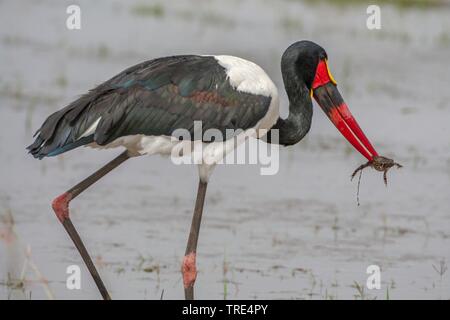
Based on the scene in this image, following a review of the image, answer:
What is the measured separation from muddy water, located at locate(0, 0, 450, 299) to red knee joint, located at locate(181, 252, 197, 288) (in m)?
0.40

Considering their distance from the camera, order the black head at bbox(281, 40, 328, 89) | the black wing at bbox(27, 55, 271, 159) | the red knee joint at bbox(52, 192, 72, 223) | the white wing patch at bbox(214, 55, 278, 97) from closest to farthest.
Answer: the black wing at bbox(27, 55, 271, 159)
the white wing patch at bbox(214, 55, 278, 97)
the red knee joint at bbox(52, 192, 72, 223)
the black head at bbox(281, 40, 328, 89)

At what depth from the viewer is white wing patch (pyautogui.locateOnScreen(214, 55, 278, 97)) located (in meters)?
7.16

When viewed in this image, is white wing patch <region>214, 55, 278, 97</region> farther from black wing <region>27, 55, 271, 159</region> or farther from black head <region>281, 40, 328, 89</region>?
black head <region>281, 40, 328, 89</region>

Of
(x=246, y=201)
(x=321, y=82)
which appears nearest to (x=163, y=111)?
(x=321, y=82)

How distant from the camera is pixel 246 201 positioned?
993 centimetres

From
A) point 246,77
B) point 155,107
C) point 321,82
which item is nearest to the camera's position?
point 155,107

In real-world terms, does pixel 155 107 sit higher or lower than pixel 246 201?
higher

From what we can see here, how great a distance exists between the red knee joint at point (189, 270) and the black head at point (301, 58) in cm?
118

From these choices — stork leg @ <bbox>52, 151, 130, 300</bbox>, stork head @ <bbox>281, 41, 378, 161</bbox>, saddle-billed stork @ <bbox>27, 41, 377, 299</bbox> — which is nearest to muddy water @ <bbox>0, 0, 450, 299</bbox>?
stork leg @ <bbox>52, 151, 130, 300</bbox>

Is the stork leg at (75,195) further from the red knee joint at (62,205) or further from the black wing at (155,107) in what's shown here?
the black wing at (155,107)

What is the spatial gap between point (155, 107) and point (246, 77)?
1.79 feet

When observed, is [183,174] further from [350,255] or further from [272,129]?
[272,129]

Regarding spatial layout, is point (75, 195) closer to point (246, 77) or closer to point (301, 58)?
point (246, 77)
